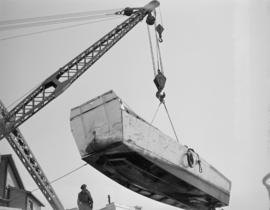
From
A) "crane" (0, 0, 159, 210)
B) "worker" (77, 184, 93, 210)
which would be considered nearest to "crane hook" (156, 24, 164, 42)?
"crane" (0, 0, 159, 210)

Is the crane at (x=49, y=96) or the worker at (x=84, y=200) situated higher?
the crane at (x=49, y=96)

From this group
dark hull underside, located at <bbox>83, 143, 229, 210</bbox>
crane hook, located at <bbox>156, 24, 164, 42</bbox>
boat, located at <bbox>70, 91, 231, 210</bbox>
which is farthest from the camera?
crane hook, located at <bbox>156, 24, 164, 42</bbox>

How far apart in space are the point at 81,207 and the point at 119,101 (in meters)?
3.00

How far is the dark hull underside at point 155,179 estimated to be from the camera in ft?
30.1

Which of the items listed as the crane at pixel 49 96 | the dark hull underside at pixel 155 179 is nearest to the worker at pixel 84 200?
the dark hull underside at pixel 155 179

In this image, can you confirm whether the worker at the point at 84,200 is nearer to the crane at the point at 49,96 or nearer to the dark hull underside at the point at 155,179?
the dark hull underside at the point at 155,179

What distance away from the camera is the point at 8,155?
23594mm

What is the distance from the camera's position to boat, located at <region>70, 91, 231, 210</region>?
8516 millimetres

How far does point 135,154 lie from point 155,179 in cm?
225

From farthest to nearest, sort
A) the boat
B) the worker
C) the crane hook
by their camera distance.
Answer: the crane hook < the worker < the boat

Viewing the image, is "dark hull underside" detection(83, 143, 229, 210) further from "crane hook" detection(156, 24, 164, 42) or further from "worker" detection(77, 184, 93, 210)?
"crane hook" detection(156, 24, 164, 42)

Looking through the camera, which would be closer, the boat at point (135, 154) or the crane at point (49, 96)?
the boat at point (135, 154)

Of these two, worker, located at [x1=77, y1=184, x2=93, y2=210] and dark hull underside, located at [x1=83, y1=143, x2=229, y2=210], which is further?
worker, located at [x1=77, y1=184, x2=93, y2=210]

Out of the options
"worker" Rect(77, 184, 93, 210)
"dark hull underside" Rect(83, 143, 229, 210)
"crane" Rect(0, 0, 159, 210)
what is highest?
"crane" Rect(0, 0, 159, 210)
